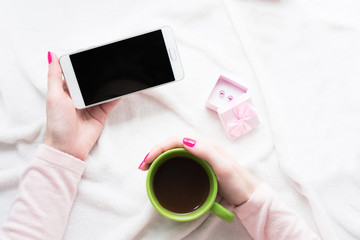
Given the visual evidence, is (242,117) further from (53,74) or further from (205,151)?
(53,74)

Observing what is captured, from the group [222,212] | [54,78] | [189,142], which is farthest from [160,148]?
[54,78]

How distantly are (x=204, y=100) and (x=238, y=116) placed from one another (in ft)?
0.30

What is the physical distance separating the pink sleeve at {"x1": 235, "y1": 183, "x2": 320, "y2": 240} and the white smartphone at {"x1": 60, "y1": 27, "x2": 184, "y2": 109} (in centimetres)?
32

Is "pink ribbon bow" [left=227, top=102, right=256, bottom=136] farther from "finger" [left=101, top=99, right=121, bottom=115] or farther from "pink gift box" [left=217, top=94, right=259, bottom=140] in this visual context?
"finger" [left=101, top=99, right=121, bottom=115]

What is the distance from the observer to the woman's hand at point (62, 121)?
0.74 metres

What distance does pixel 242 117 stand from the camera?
813mm

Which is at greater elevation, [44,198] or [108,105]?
[108,105]

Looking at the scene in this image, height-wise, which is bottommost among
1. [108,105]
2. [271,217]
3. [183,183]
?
[271,217]

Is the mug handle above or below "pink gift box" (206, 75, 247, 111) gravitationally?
below

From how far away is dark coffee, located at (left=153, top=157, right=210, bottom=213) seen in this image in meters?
0.71

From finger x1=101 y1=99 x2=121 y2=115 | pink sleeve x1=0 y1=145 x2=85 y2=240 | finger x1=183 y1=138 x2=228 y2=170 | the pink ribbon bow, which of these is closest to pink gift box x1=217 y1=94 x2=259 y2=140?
the pink ribbon bow

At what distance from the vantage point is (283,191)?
0.82m

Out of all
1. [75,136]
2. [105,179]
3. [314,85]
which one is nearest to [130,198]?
[105,179]

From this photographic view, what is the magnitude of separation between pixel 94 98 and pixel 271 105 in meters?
0.41
